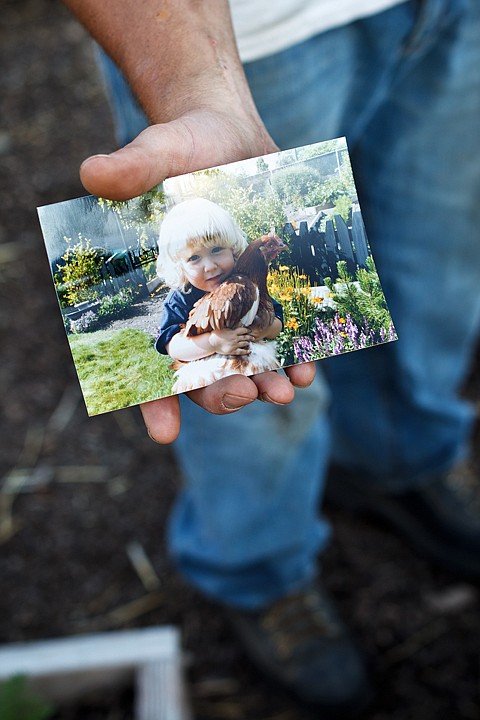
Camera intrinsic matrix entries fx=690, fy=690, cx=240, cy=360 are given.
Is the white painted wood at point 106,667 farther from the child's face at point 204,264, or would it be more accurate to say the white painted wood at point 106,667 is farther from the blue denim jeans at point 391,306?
the child's face at point 204,264

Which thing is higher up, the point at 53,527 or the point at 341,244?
the point at 341,244

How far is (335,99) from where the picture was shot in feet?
4.01

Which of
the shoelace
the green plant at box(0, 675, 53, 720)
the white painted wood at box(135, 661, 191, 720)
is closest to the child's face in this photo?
the green plant at box(0, 675, 53, 720)

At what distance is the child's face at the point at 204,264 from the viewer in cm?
92

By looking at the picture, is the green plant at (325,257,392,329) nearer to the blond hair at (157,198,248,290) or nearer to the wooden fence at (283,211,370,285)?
the wooden fence at (283,211,370,285)

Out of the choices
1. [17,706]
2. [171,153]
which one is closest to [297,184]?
[171,153]

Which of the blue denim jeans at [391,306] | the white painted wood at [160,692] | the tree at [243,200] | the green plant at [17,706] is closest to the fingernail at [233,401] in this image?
the tree at [243,200]

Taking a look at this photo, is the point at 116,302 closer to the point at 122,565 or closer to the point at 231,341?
the point at 231,341

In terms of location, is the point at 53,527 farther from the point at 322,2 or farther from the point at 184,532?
the point at 322,2

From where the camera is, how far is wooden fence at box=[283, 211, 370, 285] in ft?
3.07

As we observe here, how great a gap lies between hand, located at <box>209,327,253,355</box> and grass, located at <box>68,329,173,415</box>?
0.08m

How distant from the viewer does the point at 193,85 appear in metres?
0.92

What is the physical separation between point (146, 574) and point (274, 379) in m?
1.14

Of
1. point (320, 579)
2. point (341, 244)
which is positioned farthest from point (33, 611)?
point (341, 244)
